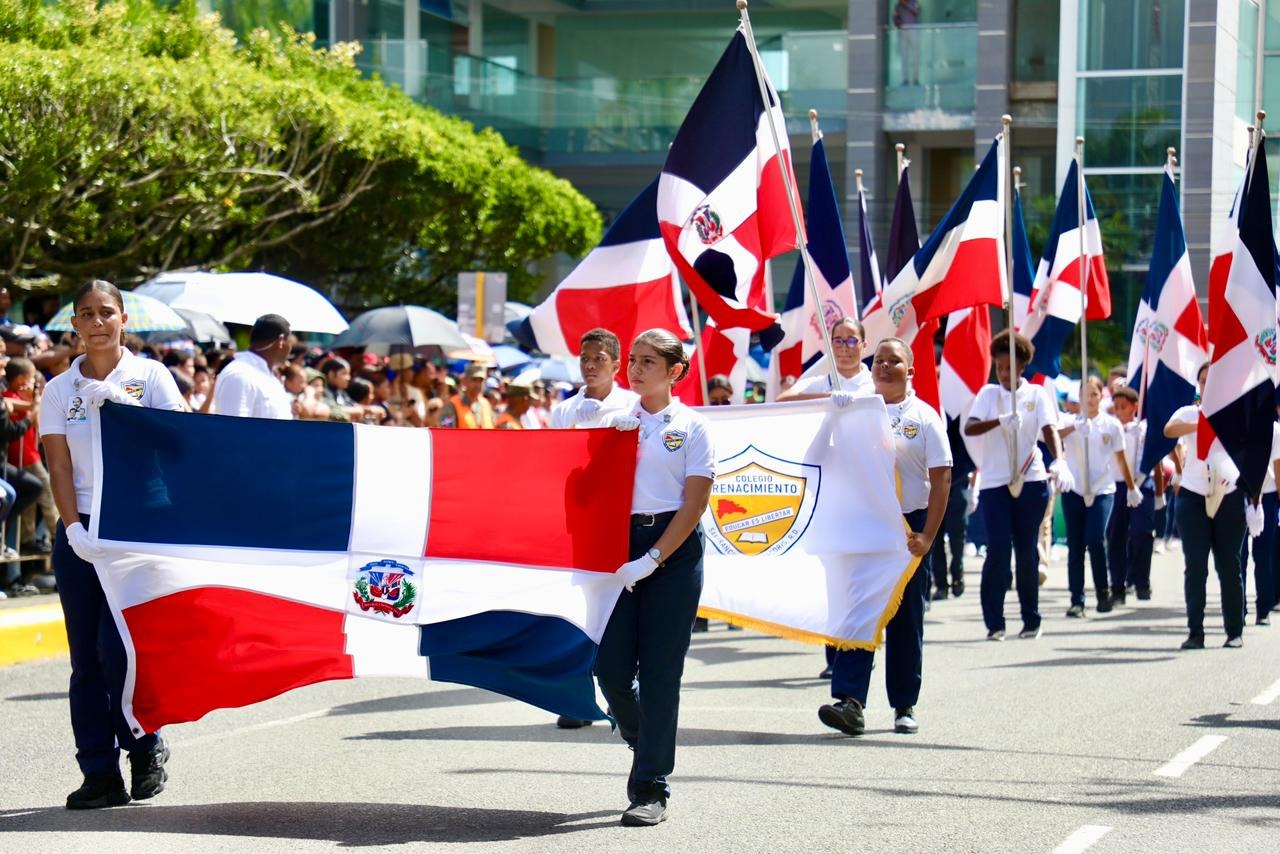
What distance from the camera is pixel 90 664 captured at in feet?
22.8

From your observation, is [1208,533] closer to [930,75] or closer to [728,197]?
[728,197]

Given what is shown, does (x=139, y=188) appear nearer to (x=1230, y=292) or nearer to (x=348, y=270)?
(x=348, y=270)

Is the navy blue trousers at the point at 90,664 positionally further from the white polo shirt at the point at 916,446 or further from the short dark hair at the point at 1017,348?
the short dark hair at the point at 1017,348

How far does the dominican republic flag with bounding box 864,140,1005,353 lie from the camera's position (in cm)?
1267

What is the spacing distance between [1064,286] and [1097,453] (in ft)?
8.04

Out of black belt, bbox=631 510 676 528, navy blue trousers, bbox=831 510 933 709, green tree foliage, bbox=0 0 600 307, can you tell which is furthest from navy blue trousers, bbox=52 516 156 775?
green tree foliage, bbox=0 0 600 307

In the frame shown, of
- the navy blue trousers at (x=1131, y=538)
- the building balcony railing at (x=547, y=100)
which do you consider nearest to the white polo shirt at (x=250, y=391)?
the navy blue trousers at (x=1131, y=538)

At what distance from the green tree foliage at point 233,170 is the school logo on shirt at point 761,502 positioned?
12.5 meters

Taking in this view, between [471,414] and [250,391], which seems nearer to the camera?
[250,391]

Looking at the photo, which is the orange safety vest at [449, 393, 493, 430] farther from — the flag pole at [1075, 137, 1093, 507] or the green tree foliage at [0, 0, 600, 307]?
the green tree foliage at [0, 0, 600, 307]

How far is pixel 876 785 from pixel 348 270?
26.3 metres

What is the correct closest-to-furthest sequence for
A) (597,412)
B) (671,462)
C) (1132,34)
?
(671,462)
(597,412)
(1132,34)

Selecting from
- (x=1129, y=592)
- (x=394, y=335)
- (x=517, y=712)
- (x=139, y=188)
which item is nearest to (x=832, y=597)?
(x=517, y=712)

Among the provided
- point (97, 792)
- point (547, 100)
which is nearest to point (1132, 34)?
point (547, 100)
